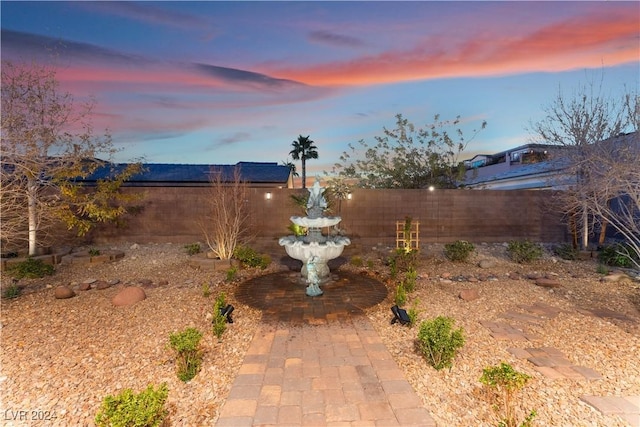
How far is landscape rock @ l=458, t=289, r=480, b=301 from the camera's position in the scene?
642cm

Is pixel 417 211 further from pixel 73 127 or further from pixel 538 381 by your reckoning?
pixel 73 127

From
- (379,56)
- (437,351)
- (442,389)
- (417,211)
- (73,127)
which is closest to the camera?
(442,389)

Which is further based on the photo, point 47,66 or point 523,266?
point 523,266

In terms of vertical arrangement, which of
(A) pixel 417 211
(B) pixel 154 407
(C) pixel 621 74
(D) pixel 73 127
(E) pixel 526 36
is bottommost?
(B) pixel 154 407

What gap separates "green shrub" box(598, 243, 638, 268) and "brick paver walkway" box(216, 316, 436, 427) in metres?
9.02

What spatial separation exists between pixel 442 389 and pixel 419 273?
526 cm

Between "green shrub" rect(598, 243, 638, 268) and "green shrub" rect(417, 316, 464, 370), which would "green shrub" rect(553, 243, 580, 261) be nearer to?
"green shrub" rect(598, 243, 638, 268)

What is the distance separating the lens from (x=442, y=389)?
134 inches

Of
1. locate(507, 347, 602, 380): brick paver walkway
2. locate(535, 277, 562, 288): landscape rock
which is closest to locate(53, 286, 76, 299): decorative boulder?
locate(507, 347, 602, 380): brick paver walkway

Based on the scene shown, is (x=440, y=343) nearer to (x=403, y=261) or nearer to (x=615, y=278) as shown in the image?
(x=403, y=261)

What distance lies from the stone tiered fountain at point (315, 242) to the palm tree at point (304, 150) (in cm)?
2668

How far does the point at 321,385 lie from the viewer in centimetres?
344

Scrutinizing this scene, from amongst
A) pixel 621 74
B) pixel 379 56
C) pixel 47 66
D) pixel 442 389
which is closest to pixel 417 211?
pixel 379 56

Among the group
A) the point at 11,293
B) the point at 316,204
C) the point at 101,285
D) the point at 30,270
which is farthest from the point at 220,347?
the point at 30,270
